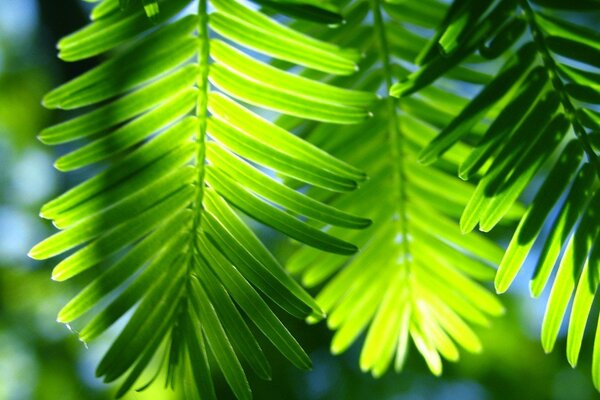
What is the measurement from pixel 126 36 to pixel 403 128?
1.24 ft

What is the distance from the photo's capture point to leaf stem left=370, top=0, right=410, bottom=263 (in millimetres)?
767

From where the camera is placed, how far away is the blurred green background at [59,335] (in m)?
2.11

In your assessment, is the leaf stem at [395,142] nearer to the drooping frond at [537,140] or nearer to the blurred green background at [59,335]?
the drooping frond at [537,140]

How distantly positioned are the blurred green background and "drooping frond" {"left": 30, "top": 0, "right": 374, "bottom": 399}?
1327 millimetres

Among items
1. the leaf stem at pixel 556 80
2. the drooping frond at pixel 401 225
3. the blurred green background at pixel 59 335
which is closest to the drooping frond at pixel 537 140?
the leaf stem at pixel 556 80

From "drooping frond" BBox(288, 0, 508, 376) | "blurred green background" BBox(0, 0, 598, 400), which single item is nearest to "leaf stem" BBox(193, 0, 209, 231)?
"drooping frond" BBox(288, 0, 508, 376)

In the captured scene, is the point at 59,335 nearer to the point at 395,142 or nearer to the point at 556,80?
the point at 395,142

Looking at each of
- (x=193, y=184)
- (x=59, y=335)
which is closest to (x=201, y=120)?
(x=193, y=184)

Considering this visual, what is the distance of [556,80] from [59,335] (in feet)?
6.53

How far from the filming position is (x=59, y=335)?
219cm

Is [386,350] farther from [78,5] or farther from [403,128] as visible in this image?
[78,5]

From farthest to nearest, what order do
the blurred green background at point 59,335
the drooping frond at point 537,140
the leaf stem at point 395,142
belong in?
1. the blurred green background at point 59,335
2. the leaf stem at point 395,142
3. the drooping frond at point 537,140

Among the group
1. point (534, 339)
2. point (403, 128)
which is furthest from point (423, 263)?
point (534, 339)

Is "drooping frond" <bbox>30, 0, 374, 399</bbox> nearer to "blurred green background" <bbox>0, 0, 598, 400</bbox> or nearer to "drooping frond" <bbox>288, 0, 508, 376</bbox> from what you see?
→ "drooping frond" <bbox>288, 0, 508, 376</bbox>
